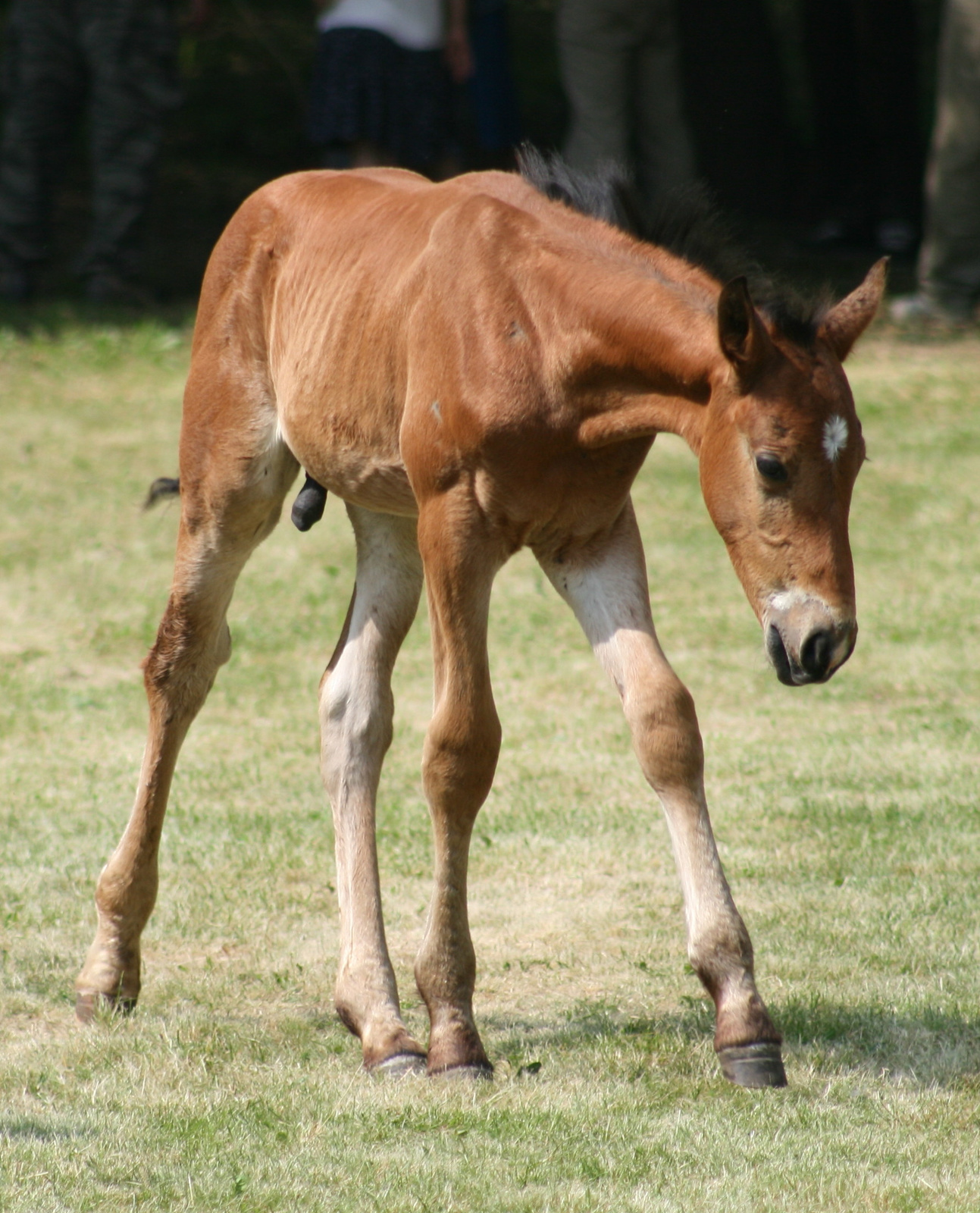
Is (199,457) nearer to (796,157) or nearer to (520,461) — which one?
(520,461)

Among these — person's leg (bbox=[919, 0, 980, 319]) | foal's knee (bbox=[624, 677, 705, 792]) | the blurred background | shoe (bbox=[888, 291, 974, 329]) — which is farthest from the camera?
the blurred background

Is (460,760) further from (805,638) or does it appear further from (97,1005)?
(97,1005)

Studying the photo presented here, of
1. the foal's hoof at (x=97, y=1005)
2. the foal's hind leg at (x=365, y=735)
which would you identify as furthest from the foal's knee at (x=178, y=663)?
the foal's hoof at (x=97, y=1005)

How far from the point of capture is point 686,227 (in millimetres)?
3814

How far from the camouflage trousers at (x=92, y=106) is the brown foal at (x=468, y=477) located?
7197mm

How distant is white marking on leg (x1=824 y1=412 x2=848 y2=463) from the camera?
11.1ft

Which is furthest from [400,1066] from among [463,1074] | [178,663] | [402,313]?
[402,313]

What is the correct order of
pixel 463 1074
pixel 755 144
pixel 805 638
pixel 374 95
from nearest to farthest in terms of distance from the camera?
pixel 805 638
pixel 463 1074
pixel 374 95
pixel 755 144

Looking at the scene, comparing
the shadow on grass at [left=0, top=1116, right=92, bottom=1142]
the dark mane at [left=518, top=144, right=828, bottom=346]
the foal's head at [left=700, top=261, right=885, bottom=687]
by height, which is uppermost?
the dark mane at [left=518, top=144, right=828, bottom=346]

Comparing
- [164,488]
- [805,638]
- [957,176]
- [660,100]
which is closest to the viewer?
[805,638]

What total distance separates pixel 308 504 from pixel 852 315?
5.46 ft

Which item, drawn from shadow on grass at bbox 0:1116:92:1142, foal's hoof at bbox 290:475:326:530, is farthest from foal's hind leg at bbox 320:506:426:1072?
shadow on grass at bbox 0:1116:92:1142

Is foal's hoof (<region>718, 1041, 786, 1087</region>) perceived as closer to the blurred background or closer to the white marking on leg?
the white marking on leg

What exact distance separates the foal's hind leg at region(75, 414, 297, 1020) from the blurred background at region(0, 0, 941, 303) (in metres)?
8.80
